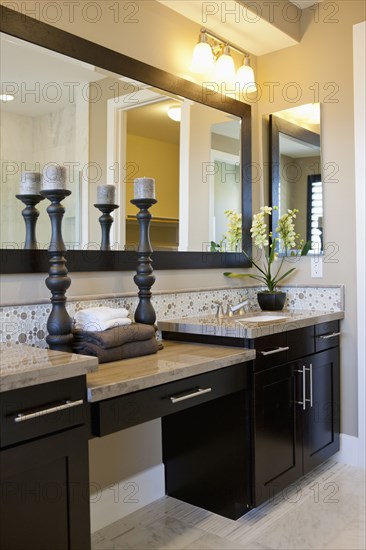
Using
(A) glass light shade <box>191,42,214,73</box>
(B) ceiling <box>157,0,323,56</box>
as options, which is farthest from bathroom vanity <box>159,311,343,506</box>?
(B) ceiling <box>157,0,323,56</box>

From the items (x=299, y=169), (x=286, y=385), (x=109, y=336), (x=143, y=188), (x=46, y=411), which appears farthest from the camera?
(x=299, y=169)

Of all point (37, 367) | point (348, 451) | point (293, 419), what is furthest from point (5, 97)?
point (348, 451)

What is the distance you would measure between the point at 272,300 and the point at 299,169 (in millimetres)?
840

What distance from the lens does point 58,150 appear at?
6.75ft

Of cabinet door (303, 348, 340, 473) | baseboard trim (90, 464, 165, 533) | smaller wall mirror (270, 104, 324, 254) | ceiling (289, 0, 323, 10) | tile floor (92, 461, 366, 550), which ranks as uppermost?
ceiling (289, 0, 323, 10)

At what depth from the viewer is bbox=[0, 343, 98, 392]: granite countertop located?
51.4 inches

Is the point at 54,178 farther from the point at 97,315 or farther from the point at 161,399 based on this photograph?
the point at 161,399

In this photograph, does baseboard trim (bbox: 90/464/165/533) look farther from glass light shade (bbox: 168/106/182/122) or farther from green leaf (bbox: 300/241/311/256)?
glass light shade (bbox: 168/106/182/122)

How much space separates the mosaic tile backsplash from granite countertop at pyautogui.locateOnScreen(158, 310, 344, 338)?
68 millimetres

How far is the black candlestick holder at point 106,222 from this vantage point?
225 centimetres

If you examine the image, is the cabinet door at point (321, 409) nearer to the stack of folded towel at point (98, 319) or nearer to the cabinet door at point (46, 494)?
the stack of folded towel at point (98, 319)

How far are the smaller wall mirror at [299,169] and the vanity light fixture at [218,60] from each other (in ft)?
1.16

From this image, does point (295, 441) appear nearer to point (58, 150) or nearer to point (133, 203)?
point (133, 203)

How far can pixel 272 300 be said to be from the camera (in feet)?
9.82
